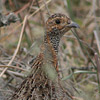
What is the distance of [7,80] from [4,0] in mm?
3438

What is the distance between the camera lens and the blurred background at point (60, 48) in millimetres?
4379

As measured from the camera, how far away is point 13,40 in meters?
6.87

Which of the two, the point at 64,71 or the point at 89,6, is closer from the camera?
the point at 64,71

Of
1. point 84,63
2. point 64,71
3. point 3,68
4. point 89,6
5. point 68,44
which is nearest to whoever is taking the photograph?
point 3,68

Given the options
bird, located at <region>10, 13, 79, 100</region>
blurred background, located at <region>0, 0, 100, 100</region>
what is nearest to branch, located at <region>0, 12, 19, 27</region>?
blurred background, located at <region>0, 0, 100, 100</region>

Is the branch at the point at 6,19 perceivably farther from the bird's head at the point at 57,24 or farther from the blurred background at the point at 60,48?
the bird's head at the point at 57,24

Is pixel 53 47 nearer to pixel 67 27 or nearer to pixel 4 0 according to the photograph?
pixel 67 27

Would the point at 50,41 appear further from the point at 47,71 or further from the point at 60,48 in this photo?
the point at 60,48

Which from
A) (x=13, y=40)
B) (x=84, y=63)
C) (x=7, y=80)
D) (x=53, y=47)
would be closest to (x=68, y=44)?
(x=84, y=63)

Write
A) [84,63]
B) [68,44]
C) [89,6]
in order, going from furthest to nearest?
[89,6] < [68,44] < [84,63]

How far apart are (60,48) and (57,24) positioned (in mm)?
1912

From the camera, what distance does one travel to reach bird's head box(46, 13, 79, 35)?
3.55 m

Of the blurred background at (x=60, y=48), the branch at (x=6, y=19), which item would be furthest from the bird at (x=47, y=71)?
the branch at (x=6, y=19)

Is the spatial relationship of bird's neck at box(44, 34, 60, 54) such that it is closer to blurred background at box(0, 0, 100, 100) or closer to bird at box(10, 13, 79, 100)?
bird at box(10, 13, 79, 100)
